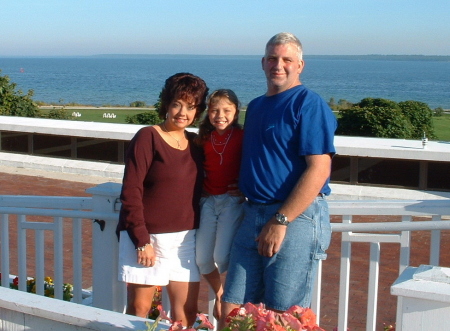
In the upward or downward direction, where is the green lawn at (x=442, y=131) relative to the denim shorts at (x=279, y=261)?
downward

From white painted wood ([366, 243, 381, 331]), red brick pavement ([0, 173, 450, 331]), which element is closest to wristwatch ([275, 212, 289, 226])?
white painted wood ([366, 243, 381, 331])

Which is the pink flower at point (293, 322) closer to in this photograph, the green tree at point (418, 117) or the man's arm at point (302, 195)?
the man's arm at point (302, 195)

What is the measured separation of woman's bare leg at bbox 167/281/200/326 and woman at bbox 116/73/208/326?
0.08 feet

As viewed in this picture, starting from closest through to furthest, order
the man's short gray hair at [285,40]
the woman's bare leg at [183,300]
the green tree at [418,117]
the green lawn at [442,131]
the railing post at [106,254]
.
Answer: the man's short gray hair at [285,40] → the woman's bare leg at [183,300] → the railing post at [106,254] → the green tree at [418,117] → the green lawn at [442,131]

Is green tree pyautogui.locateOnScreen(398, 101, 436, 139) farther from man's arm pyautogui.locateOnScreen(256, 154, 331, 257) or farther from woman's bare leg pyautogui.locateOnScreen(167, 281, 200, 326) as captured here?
man's arm pyautogui.locateOnScreen(256, 154, 331, 257)

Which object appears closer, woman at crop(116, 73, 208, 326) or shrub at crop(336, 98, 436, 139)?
woman at crop(116, 73, 208, 326)

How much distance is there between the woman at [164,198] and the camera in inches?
116

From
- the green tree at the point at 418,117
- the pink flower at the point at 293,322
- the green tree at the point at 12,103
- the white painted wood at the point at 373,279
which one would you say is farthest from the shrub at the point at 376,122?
the pink flower at the point at 293,322

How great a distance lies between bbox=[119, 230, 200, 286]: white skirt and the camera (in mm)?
3053

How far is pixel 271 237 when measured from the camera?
8.89 ft

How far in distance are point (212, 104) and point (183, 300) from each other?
3.19ft

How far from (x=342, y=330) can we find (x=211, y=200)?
1015 millimetres

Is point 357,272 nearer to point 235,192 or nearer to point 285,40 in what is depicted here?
point 235,192

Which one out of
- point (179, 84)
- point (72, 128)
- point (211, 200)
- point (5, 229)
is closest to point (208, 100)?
point (179, 84)
